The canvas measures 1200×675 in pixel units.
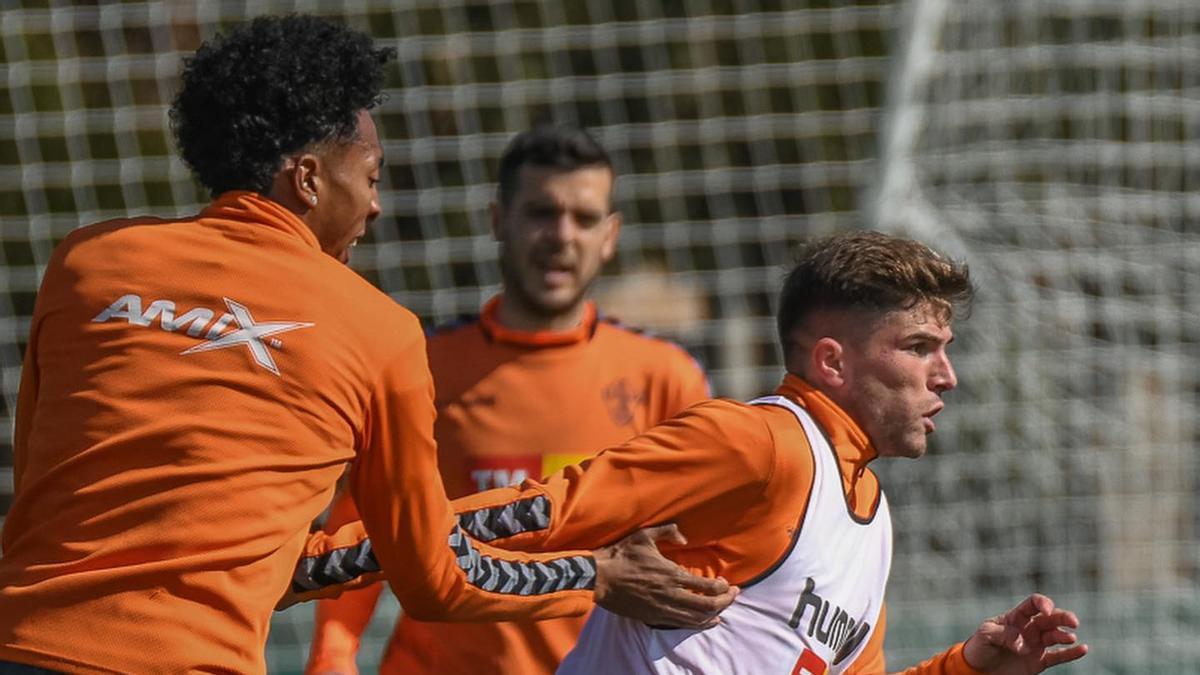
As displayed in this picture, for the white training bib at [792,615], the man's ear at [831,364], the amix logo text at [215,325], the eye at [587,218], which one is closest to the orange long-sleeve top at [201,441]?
the amix logo text at [215,325]

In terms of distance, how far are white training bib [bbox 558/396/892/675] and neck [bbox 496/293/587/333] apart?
1.42 m

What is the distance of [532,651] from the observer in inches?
171

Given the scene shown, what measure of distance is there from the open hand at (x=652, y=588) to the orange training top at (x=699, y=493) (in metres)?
0.05

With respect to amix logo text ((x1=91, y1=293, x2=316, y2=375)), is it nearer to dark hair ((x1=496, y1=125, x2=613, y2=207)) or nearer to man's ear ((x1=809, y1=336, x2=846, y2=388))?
man's ear ((x1=809, y1=336, x2=846, y2=388))

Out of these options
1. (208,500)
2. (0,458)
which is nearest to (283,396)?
(208,500)

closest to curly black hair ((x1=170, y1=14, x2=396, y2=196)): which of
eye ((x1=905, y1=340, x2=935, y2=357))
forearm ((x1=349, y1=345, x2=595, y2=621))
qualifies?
forearm ((x1=349, y1=345, x2=595, y2=621))

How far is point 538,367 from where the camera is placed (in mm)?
4770

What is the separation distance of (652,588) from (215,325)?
887mm

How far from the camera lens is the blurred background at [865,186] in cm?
741

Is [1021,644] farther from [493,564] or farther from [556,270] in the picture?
[556,270]

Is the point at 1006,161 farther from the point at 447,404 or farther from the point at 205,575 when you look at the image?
the point at 205,575

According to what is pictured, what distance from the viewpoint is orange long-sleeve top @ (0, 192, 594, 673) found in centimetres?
272

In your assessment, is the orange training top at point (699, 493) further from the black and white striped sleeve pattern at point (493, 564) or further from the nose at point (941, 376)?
the nose at point (941, 376)

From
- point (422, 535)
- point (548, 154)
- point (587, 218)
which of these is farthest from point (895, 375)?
point (548, 154)
